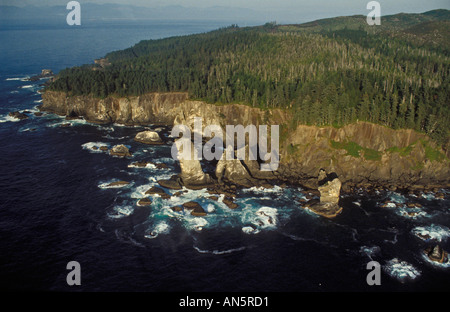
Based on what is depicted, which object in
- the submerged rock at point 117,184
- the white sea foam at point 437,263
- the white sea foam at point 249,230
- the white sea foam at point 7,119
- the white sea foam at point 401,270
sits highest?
the white sea foam at point 7,119

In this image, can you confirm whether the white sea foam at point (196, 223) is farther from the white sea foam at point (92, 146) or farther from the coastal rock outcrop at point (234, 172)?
the white sea foam at point (92, 146)

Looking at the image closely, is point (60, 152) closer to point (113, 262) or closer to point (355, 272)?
point (113, 262)

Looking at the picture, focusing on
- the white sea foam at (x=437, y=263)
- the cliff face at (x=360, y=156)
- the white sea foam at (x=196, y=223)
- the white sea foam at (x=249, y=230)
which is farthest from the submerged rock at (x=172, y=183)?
the white sea foam at (x=437, y=263)

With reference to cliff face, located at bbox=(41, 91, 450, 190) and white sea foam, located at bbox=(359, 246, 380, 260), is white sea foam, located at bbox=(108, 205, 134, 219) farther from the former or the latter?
white sea foam, located at bbox=(359, 246, 380, 260)

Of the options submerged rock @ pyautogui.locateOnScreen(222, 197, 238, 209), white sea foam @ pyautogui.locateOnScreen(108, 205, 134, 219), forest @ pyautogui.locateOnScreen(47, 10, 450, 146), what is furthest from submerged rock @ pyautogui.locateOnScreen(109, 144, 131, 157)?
submerged rock @ pyautogui.locateOnScreen(222, 197, 238, 209)

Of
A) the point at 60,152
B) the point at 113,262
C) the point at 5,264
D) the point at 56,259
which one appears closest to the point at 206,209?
the point at 113,262

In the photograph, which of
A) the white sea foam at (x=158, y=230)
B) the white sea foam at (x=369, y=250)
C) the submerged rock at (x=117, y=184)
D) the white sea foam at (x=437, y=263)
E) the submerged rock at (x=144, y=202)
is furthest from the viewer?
the submerged rock at (x=117, y=184)
